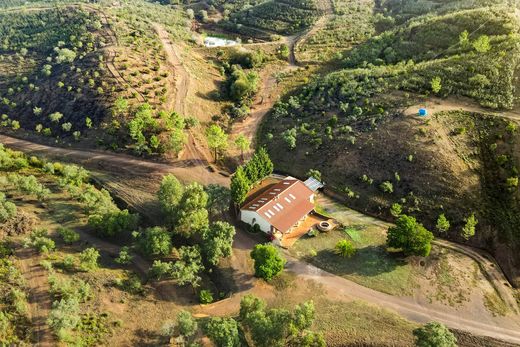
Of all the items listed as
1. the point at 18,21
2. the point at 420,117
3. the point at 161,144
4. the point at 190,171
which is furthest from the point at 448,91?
the point at 18,21

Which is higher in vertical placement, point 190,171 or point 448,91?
point 448,91

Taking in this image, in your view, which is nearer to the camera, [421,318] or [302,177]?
[421,318]

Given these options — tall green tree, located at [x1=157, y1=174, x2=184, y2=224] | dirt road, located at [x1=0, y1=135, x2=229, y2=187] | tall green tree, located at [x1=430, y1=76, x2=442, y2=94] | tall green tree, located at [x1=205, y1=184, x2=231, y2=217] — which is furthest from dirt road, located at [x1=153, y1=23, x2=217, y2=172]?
tall green tree, located at [x1=430, y1=76, x2=442, y2=94]

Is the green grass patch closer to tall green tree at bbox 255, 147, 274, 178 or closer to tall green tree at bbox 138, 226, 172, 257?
tall green tree at bbox 255, 147, 274, 178

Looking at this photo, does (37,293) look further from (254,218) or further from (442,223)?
(442,223)

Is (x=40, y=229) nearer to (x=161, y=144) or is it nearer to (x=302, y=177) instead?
(x=161, y=144)

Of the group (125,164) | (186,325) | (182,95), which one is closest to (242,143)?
(125,164)

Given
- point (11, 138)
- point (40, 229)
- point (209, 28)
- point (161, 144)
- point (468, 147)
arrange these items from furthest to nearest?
point (209, 28) → point (11, 138) → point (161, 144) → point (468, 147) → point (40, 229)
